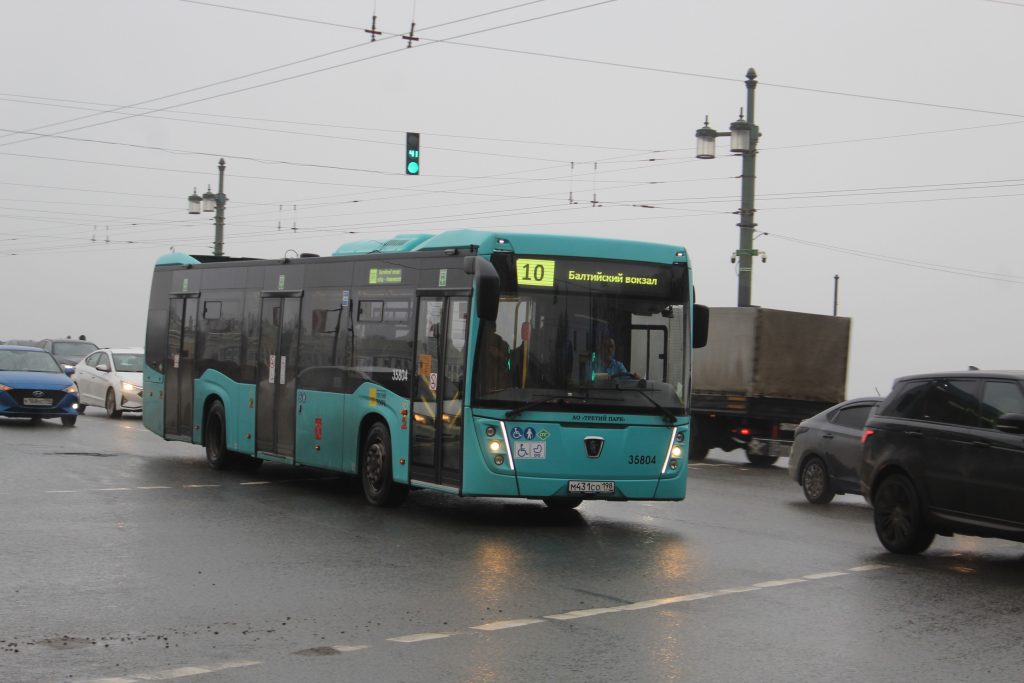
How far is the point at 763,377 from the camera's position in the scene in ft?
81.4

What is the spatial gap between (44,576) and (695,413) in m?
16.7

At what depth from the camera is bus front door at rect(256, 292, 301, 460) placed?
1817 cm

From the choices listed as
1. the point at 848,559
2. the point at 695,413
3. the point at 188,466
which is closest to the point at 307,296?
the point at 188,466

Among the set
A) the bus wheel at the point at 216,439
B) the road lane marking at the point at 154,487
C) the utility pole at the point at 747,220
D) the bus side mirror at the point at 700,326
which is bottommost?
the road lane marking at the point at 154,487

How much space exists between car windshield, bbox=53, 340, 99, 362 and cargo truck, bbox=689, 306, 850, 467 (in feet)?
85.1

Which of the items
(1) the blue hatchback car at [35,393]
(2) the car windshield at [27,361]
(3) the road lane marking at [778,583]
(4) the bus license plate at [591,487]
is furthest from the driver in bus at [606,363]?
(2) the car windshield at [27,361]

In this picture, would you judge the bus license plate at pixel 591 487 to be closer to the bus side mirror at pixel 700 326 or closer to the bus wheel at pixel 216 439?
the bus side mirror at pixel 700 326

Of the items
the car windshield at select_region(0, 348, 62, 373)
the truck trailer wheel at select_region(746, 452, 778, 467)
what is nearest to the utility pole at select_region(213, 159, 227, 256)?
the car windshield at select_region(0, 348, 62, 373)

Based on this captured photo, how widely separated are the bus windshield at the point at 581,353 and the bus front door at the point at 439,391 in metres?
0.44

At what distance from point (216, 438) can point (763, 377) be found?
1002 centimetres

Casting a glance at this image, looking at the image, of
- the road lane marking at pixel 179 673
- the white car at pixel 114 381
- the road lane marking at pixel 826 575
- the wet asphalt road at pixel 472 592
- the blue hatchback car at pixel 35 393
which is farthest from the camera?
the white car at pixel 114 381

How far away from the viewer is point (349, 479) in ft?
65.1

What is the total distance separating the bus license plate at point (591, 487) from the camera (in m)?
13.9

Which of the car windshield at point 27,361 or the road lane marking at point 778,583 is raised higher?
the car windshield at point 27,361
